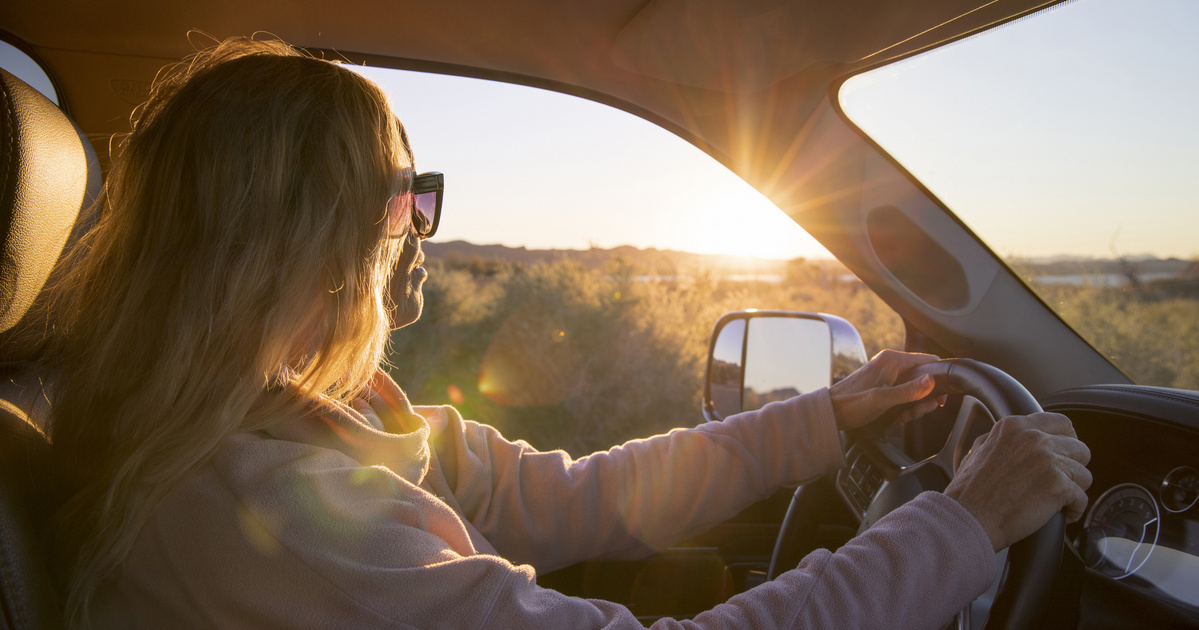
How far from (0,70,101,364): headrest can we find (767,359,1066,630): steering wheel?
1.79 metres

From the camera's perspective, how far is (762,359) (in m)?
2.83

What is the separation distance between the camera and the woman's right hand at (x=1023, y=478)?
1087mm

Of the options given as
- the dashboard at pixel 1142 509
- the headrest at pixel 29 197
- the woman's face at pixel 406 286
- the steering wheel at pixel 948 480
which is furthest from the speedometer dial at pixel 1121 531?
the headrest at pixel 29 197

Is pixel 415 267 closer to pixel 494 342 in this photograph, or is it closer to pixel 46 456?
pixel 46 456

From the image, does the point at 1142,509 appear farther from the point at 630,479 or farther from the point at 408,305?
the point at 408,305

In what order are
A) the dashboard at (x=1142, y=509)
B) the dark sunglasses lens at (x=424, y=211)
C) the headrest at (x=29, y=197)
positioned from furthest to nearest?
the dark sunglasses lens at (x=424, y=211) → the dashboard at (x=1142, y=509) → the headrest at (x=29, y=197)

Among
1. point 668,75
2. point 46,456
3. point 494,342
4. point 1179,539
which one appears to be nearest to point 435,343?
point 494,342

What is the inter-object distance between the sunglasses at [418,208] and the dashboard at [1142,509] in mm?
1558

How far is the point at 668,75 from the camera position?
7.33ft

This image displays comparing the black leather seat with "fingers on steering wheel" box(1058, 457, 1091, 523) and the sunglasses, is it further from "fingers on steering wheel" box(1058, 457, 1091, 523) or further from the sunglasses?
"fingers on steering wheel" box(1058, 457, 1091, 523)

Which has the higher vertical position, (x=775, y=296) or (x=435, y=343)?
(x=775, y=296)

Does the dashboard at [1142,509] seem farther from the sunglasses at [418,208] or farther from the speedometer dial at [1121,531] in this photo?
the sunglasses at [418,208]

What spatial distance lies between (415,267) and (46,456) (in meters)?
0.77

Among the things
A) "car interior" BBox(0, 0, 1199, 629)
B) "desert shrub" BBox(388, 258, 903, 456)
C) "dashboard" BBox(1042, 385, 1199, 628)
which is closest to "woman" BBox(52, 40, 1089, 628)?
"car interior" BBox(0, 0, 1199, 629)
